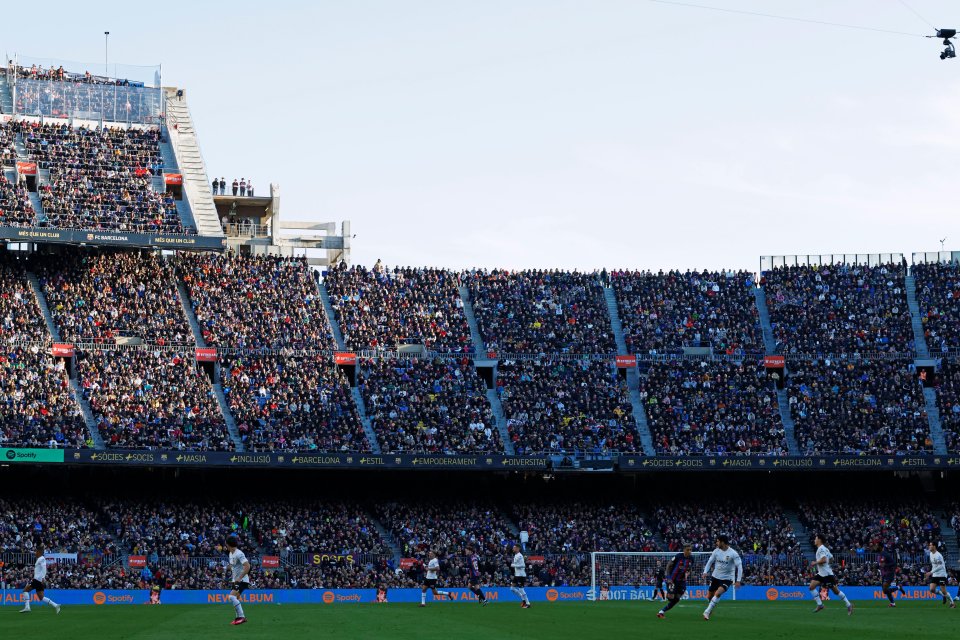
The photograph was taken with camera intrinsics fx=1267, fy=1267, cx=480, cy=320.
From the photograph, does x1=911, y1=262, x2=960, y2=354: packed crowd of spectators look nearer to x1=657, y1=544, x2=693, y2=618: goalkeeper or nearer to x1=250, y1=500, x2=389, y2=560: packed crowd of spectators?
x1=250, y1=500, x2=389, y2=560: packed crowd of spectators

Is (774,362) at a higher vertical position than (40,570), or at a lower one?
higher

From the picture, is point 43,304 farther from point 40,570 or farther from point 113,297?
point 40,570

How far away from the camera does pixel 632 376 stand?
233 feet

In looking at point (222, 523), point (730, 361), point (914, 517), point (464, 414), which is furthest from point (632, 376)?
point (222, 523)

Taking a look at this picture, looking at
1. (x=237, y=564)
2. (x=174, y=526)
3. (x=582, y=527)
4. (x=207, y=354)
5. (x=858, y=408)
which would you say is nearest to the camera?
(x=237, y=564)

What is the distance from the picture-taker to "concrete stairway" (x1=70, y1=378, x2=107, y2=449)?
197ft

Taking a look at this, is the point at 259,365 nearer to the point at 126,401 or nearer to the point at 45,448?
the point at 126,401

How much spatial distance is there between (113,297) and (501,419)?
21.8 m

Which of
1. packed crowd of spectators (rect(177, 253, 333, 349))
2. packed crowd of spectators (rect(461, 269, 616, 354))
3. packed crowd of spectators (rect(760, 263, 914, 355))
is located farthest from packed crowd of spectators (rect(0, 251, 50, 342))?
packed crowd of spectators (rect(760, 263, 914, 355))

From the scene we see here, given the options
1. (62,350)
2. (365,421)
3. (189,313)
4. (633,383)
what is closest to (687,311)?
(633,383)

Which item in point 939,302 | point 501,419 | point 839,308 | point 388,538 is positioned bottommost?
point 388,538

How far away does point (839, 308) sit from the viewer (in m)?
74.6

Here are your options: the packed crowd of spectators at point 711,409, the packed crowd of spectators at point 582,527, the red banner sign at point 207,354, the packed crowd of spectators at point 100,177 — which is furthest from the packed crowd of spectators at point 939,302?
the packed crowd of spectators at point 100,177

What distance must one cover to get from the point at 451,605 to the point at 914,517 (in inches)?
1216
